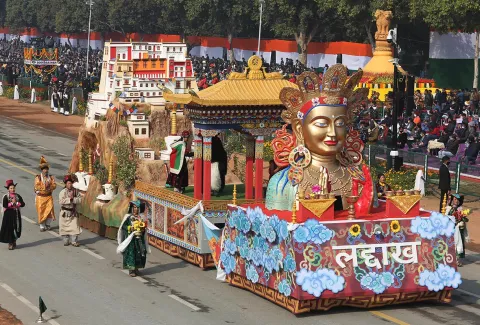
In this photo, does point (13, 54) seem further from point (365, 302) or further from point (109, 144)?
point (365, 302)

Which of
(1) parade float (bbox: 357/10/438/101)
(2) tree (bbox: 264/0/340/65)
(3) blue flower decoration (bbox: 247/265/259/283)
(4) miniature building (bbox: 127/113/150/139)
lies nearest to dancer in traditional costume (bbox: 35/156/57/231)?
(4) miniature building (bbox: 127/113/150/139)

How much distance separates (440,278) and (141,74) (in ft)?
43.2

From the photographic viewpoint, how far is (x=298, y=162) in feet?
64.5

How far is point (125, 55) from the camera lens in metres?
32.3

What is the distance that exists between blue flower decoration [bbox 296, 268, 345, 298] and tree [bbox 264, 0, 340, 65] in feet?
181

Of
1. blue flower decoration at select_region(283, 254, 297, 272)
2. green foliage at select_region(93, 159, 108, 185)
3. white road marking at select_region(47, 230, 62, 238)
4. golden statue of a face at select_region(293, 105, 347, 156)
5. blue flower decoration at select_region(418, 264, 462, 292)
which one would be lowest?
white road marking at select_region(47, 230, 62, 238)

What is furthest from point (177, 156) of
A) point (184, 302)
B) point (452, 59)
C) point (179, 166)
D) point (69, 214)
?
point (452, 59)

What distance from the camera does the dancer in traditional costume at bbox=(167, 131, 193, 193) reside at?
2389 centimetres

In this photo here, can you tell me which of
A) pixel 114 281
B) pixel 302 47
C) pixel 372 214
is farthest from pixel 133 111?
pixel 302 47

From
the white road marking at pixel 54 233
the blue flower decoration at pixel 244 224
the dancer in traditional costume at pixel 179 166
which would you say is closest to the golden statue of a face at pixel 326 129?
the blue flower decoration at pixel 244 224

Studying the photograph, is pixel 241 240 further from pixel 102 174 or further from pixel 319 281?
pixel 102 174

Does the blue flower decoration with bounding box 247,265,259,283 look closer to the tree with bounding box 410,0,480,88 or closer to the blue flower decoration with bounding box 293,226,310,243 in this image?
the blue flower decoration with bounding box 293,226,310,243

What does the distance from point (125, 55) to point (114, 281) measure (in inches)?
482

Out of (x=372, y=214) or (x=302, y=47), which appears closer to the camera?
(x=372, y=214)
